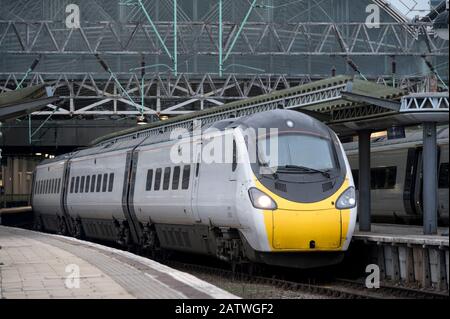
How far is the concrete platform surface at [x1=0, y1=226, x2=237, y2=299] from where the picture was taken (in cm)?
1339

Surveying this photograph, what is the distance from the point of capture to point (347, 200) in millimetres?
18172

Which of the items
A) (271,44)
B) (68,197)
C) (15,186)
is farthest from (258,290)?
(15,186)

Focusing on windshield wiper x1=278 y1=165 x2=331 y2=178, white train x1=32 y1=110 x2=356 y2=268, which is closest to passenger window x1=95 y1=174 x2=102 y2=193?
white train x1=32 y1=110 x2=356 y2=268

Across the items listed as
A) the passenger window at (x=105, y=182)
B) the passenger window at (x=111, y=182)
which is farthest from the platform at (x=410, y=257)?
the passenger window at (x=105, y=182)

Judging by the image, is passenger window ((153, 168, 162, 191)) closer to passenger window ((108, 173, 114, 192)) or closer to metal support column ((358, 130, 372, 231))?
passenger window ((108, 173, 114, 192))

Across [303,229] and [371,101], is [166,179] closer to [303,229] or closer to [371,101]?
[371,101]

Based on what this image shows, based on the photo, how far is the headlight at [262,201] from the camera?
17.5 meters

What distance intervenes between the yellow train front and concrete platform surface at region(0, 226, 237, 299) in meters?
2.10

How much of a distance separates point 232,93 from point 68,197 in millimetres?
15497

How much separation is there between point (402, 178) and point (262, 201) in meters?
10.5

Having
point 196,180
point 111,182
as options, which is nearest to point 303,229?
point 196,180

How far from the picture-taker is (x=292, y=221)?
17.5 meters

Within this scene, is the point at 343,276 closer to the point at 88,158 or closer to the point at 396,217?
the point at 396,217

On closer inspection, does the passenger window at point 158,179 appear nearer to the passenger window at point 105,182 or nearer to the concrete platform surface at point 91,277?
the concrete platform surface at point 91,277
